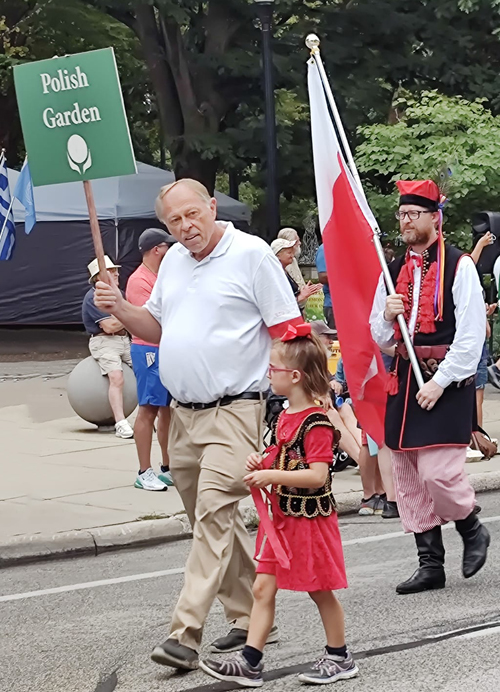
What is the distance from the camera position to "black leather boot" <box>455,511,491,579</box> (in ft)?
21.8

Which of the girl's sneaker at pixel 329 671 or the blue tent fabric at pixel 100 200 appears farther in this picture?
the blue tent fabric at pixel 100 200

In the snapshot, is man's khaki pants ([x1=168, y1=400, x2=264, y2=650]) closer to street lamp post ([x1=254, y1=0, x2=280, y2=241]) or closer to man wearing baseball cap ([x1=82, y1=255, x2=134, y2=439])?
man wearing baseball cap ([x1=82, y1=255, x2=134, y2=439])

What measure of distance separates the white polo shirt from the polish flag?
1.84 meters

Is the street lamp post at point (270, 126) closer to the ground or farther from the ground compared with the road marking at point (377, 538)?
farther from the ground

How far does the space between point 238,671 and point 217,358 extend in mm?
1215

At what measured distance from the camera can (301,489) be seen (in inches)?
199

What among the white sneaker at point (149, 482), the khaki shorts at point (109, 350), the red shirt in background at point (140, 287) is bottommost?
the white sneaker at point (149, 482)

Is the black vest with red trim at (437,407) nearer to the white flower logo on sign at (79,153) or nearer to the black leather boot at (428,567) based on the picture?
the black leather boot at (428,567)

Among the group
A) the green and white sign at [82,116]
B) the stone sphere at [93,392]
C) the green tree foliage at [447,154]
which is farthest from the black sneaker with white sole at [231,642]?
the green tree foliage at [447,154]

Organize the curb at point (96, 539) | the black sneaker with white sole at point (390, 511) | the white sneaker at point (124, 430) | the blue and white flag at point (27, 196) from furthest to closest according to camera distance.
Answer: the blue and white flag at point (27, 196), the white sneaker at point (124, 430), the black sneaker with white sole at point (390, 511), the curb at point (96, 539)

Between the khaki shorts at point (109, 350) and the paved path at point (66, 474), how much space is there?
26.9 inches

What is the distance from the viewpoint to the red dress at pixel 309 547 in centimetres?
→ 499

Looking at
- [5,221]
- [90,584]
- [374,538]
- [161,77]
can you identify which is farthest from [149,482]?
[161,77]

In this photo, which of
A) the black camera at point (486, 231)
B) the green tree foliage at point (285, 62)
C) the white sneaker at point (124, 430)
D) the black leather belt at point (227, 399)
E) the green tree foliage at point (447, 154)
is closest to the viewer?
the black leather belt at point (227, 399)
